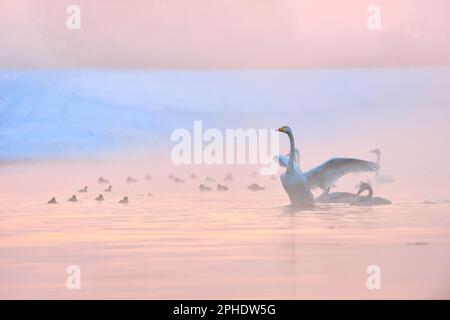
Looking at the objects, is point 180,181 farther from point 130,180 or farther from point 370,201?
point 370,201

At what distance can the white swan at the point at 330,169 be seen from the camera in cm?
→ 770

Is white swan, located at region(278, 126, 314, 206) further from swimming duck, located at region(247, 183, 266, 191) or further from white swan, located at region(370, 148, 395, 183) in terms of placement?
white swan, located at region(370, 148, 395, 183)

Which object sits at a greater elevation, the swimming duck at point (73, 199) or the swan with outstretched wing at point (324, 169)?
the swan with outstretched wing at point (324, 169)

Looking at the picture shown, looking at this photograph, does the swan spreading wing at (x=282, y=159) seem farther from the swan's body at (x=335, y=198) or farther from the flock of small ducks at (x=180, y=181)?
the swan's body at (x=335, y=198)

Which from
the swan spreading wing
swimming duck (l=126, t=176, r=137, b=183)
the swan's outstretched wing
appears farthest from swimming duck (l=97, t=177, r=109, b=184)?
the swan's outstretched wing

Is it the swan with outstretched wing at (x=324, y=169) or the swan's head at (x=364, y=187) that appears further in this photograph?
the swan's head at (x=364, y=187)

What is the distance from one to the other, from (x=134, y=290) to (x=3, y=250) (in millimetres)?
813

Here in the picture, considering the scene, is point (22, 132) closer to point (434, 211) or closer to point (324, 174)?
point (324, 174)

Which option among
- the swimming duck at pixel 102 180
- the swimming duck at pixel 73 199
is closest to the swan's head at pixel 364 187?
the swimming duck at pixel 102 180

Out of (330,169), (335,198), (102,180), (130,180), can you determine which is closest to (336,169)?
(330,169)

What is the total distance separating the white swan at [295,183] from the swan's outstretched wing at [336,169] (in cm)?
5

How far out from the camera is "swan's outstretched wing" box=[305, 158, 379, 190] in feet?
25.2

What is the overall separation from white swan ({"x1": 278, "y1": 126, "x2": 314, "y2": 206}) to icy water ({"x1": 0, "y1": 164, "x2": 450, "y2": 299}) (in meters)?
0.07

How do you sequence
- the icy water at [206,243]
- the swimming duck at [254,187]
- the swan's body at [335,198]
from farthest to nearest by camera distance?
the swan's body at [335,198] → the swimming duck at [254,187] → the icy water at [206,243]
